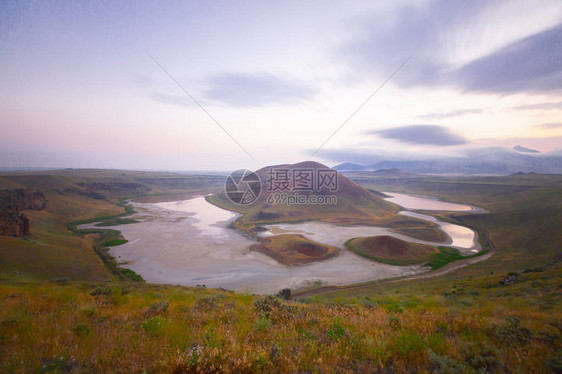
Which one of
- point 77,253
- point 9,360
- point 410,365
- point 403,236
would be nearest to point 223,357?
point 410,365

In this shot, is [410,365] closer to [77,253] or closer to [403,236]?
[77,253]

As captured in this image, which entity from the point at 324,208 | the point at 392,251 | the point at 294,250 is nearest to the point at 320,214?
the point at 324,208

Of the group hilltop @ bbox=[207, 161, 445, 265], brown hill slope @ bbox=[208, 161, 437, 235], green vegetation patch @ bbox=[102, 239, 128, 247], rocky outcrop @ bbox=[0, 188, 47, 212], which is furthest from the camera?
brown hill slope @ bbox=[208, 161, 437, 235]

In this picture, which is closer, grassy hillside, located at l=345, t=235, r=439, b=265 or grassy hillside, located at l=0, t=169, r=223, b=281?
grassy hillside, located at l=0, t=169, r=223, b=281

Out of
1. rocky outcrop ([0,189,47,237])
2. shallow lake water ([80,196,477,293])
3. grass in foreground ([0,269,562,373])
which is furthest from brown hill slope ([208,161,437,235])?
grass in foreground ([0,269,562,373])

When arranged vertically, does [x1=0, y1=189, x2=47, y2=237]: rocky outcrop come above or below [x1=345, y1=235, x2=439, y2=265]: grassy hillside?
above

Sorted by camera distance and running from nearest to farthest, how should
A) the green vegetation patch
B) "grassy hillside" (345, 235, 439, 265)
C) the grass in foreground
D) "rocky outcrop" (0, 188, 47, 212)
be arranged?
1. the grass in foreground
2. "grassy hillside" (345, 235, 439, 265)
3. the green vegetation patch
4. "rocky outcrop" (0, 188, 47, 212)

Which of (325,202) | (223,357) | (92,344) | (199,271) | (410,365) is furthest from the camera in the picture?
(325,202)

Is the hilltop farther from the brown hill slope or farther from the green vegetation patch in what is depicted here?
the green vegetation patch
